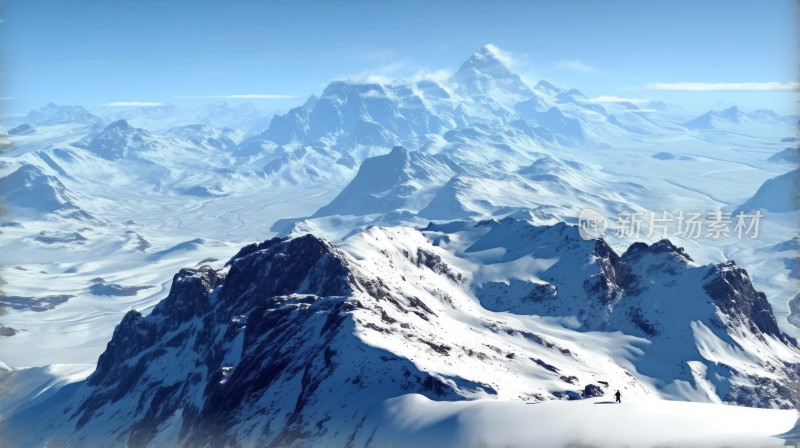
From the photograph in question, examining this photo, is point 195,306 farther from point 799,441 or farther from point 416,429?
point 799,441

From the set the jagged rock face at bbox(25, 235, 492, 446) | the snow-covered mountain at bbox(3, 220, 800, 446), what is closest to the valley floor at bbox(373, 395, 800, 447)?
the snow-covered mountain at bbox(3, 220, 800, 446)

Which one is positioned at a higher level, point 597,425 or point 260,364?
point 597,425

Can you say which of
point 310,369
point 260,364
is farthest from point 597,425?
point 260,364

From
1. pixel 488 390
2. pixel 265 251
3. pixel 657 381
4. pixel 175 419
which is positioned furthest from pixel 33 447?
pixel 657 381

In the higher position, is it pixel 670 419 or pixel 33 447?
pixel 670 419

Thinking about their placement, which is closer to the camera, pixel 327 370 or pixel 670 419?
pixel 670 419

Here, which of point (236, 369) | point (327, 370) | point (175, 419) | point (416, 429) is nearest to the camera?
point (416, 429)

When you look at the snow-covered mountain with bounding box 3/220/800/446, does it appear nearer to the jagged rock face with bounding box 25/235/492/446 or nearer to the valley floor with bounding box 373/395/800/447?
the jagged rock face with bounding box 25/235/492/446

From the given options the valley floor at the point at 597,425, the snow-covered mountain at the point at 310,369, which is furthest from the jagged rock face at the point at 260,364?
the valley floor at the point at 597,425

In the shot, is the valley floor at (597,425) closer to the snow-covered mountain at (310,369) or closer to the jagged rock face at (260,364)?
the snow-covered mountain at (310,369)

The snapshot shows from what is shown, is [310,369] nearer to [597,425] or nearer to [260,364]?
[260,364]

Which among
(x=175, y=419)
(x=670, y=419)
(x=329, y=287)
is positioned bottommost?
(x=175, y=419)
